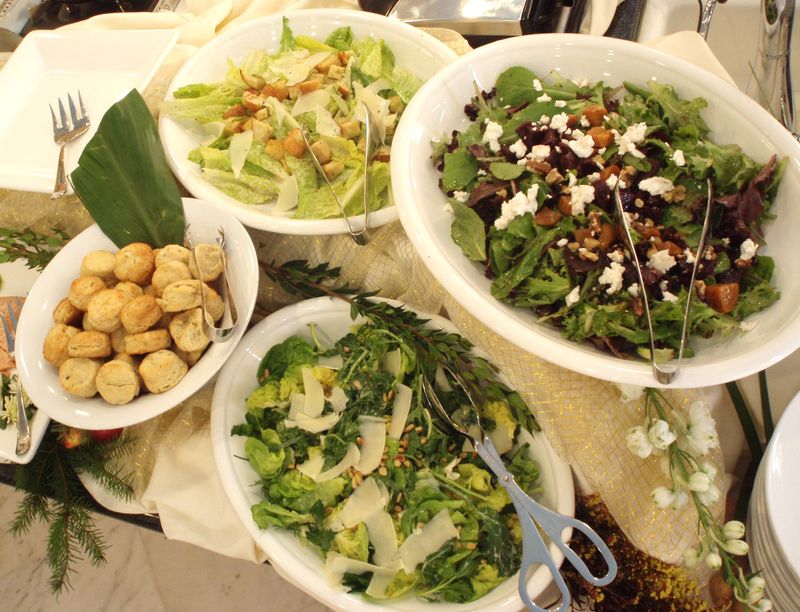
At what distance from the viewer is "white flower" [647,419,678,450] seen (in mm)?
814

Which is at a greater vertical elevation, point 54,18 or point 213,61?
point 213,61

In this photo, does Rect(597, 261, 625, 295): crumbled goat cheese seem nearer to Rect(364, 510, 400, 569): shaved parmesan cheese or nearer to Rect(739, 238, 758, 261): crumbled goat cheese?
Rect(739, 238, 758, 261): crumbled goat cheese

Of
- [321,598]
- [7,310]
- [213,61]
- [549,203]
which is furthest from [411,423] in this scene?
[213,61]

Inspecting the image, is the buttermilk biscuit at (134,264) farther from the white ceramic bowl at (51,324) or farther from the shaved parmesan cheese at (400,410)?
the shaved parmesan cheese at (400,410)

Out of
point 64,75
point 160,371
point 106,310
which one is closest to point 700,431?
point 160,371

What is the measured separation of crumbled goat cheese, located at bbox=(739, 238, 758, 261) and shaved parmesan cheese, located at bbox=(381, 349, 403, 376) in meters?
0.51

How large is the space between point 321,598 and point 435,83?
81 centimetres

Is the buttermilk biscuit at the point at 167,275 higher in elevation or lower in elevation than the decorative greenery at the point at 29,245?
higher

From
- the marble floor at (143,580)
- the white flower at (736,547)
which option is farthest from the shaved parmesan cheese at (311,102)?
the marble floor at (143,580)

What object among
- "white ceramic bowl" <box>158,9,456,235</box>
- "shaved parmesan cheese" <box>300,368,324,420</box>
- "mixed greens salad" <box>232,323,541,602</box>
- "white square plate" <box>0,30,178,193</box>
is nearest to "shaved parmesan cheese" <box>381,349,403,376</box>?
"mixed greens salad" <box>232,323,541,602</box>

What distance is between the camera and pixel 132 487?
3.73ft

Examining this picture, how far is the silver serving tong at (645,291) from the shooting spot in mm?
771

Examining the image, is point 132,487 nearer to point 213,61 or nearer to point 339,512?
point 339,512

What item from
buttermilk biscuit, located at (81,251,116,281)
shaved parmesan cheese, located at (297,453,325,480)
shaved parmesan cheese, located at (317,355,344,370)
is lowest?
shaved parmesan cheese, located at (297,453,325,480)
